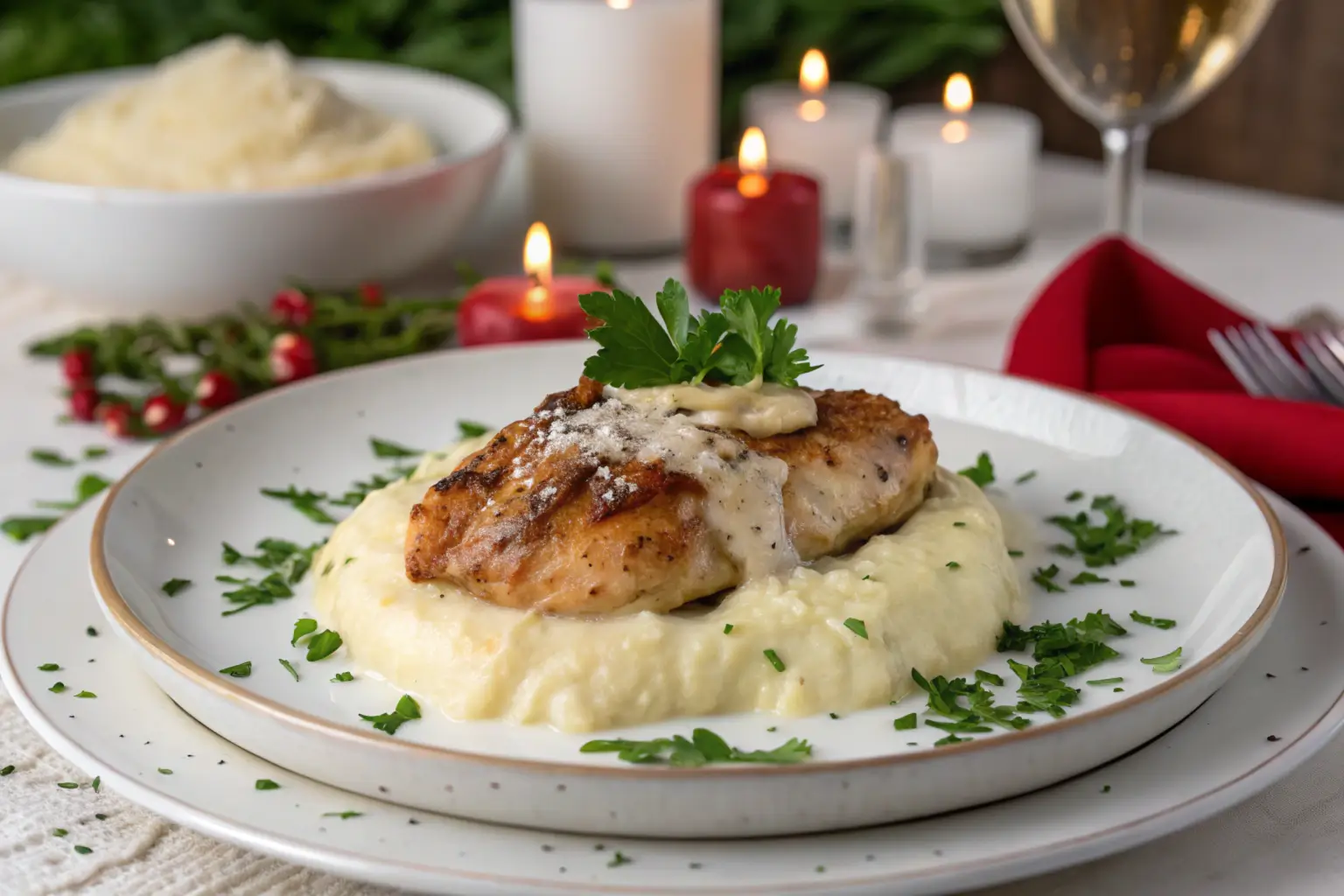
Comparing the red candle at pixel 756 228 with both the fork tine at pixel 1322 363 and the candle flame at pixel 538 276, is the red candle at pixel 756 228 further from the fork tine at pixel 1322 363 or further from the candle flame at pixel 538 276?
the fork tine at pixel 1322 363

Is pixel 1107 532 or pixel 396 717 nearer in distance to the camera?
pixel 396 717

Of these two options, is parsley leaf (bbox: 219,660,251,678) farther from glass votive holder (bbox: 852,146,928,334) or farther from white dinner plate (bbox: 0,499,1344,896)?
glass votive holder (bbox: 852,146,928,334)

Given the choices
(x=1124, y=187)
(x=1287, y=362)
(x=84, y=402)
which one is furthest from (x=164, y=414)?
(x=1124, y=187)

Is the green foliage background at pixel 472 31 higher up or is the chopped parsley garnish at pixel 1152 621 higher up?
the green foliage background at pixel 472 31

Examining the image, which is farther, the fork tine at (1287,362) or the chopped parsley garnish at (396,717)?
the fork tine at (1287,362)

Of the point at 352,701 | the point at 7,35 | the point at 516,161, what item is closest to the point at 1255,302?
the point at 516,161

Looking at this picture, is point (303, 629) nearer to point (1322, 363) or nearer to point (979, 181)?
point (1322, 363)

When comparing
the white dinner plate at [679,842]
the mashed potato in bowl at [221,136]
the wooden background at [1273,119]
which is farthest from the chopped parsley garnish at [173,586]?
the wooden background at [1273,119]
